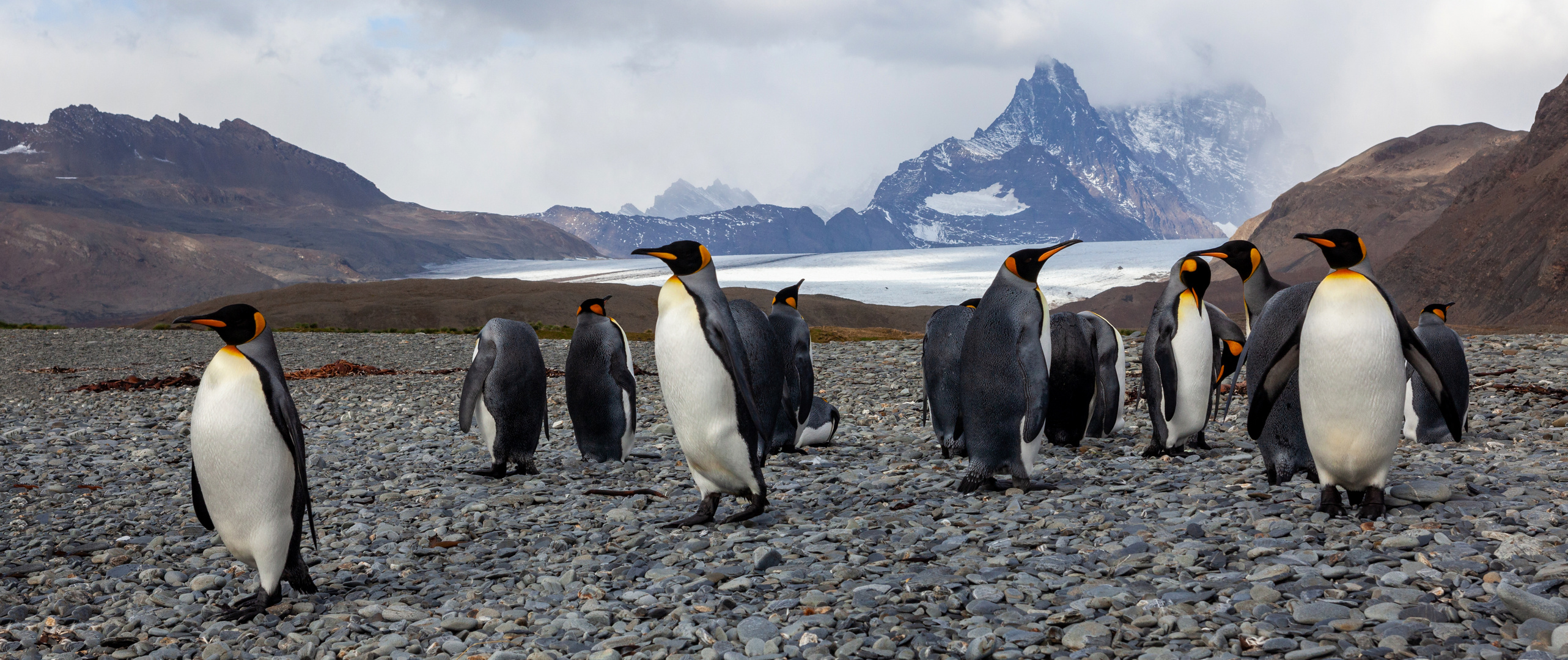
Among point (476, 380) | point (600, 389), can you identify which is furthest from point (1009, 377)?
point (476, 380)

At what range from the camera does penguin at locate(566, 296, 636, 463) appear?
266 inches

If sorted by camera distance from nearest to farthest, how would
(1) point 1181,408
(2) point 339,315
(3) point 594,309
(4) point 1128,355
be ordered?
(1) point 1181,408 < (3) point 594,309 < (4) point 1128,355 < (2) point 339,315

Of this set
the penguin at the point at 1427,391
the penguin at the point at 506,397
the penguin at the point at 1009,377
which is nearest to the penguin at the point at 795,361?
the penguin at the point at 506,397

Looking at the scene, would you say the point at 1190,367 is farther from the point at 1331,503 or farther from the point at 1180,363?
the point at 1331,503

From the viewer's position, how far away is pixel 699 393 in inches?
183

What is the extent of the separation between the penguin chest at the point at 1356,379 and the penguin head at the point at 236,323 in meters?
4.38

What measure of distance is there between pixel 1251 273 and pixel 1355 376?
85.4 inches

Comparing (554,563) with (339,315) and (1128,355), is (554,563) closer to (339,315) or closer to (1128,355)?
(1128,355)

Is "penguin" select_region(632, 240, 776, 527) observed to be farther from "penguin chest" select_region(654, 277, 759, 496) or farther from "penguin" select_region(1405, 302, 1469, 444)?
"penguin" select_region(1405, 302, 1469, 444)

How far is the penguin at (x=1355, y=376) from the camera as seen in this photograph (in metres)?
3.95

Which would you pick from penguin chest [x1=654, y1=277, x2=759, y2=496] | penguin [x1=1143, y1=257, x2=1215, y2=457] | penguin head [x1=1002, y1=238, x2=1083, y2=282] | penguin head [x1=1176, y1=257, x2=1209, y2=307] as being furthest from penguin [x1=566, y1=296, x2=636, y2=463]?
penguin head [x1=1176, y1=257, x2=1209, y2=307]

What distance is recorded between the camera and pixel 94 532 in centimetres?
498

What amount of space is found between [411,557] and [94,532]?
1999mm

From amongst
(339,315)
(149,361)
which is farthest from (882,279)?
(149,361)
